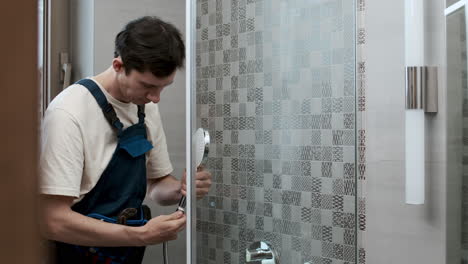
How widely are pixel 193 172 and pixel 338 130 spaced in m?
0.32

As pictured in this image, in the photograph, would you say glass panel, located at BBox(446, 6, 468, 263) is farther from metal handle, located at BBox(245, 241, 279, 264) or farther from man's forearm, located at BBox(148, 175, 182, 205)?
man's forearm, located at BBox(148, 175, 182, 205)

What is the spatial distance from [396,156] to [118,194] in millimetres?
588

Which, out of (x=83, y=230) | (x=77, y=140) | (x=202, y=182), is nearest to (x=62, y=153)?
(x=77, y=140)

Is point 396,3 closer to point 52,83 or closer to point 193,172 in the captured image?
point 193,172

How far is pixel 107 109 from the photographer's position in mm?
873

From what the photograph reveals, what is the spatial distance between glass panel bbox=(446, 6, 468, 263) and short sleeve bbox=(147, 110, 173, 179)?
0.58 metres

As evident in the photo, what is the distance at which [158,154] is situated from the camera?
94 centimetres

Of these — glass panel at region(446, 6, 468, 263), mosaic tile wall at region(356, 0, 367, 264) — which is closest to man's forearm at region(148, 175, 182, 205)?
mosaic tile wall at region(356, 0, 367, 264)

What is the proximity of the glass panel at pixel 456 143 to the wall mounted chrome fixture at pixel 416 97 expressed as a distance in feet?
0.13

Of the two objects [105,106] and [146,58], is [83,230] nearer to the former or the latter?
[105,106]

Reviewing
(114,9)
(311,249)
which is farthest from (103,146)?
(311,249)

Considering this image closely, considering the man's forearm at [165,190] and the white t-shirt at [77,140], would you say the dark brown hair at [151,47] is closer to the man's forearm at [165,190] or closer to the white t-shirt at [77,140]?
the white t-shirt at [77,140]

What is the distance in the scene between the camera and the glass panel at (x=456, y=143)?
954 mm

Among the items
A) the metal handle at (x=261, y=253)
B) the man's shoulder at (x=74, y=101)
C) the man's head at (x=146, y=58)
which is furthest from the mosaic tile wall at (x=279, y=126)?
the man's shoulder at (x=74, y=101)
